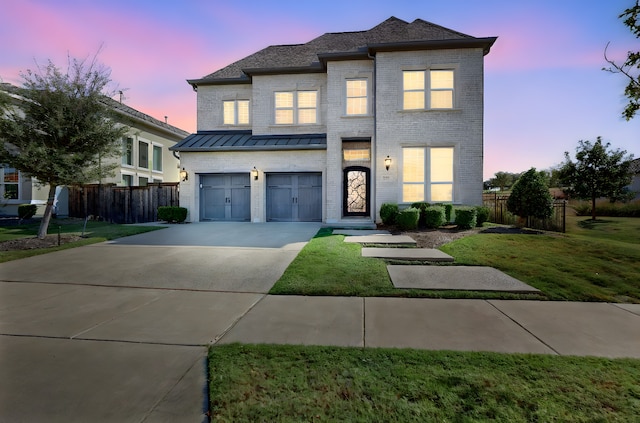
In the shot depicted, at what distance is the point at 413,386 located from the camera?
2.23m

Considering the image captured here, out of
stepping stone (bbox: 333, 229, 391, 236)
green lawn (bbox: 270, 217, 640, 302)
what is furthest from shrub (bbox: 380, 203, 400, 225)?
green lawn (bbox: 270, 217, 640, 302)

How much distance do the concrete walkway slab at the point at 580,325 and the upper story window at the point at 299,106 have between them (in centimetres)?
1276

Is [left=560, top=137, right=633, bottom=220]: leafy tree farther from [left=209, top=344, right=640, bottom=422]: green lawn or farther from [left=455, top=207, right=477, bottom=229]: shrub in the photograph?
[left=209, top=344, right=640, bottom=422]: green lawn

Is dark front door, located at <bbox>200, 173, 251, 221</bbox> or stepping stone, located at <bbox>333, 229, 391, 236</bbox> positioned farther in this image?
dark front door, located at <bbox>200, 173, 251, 221</bbox>

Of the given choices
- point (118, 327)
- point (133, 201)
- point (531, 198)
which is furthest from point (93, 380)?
point (133, 201)

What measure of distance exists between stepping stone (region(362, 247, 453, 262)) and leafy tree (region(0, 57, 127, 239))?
8.91 metres

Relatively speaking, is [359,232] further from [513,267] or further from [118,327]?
[118,327]

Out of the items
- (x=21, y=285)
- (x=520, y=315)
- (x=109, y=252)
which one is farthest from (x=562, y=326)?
(x=109, y=252)

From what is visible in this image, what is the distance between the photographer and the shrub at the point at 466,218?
1062 centimetres

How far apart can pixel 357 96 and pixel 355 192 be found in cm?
462

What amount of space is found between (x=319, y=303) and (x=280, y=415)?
222 centimetres

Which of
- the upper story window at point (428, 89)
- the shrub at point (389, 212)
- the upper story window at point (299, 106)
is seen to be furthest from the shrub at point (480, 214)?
the upper story window at point (299, 106)

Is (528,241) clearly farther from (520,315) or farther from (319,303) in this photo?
(319,303)

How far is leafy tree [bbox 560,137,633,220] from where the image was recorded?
19141mm
